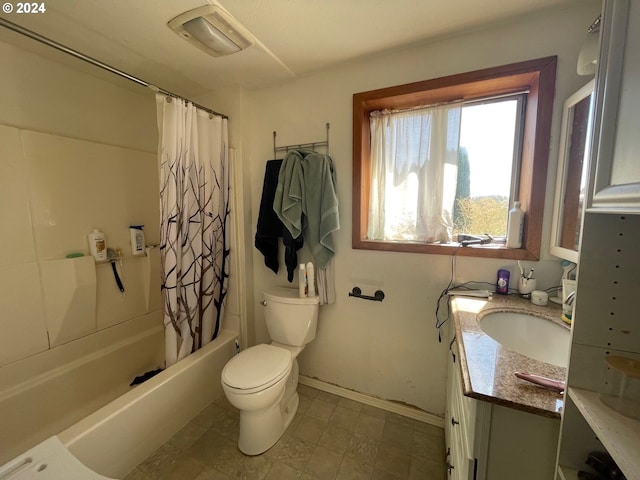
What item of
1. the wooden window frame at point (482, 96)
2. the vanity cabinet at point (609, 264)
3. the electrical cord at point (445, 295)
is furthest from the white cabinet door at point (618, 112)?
the electrical cord at point (445, 295)

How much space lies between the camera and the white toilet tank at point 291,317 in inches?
69.3

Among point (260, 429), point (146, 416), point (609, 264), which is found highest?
point (609, 264)

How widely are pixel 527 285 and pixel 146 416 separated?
210 centimetres

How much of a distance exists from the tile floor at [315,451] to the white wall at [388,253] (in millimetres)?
195

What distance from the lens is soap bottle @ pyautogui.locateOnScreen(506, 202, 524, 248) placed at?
4.41ft

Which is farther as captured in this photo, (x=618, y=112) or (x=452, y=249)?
Result: (x=452, y=249)

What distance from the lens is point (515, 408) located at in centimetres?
65

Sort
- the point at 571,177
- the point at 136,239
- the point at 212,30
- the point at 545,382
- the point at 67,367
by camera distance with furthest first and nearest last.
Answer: the point at 136,239 → the point at 67,367 → the point at 212,30 → the point at 571,177 → the point at 545,382

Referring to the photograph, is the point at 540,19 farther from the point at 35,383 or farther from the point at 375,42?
the point at 35,383

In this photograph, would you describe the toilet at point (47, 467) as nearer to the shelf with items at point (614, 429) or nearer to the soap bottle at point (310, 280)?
the soap bottle at point (310, 280)

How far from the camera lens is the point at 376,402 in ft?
5.91

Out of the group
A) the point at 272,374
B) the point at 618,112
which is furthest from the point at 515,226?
the point at 272,374

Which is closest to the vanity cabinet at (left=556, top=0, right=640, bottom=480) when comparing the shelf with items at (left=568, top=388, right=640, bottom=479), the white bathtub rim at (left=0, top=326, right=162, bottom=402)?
the shelf with items at (left=568, top=388, right=640, bottom=479)

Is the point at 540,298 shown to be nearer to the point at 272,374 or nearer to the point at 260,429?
the point at 272,374
